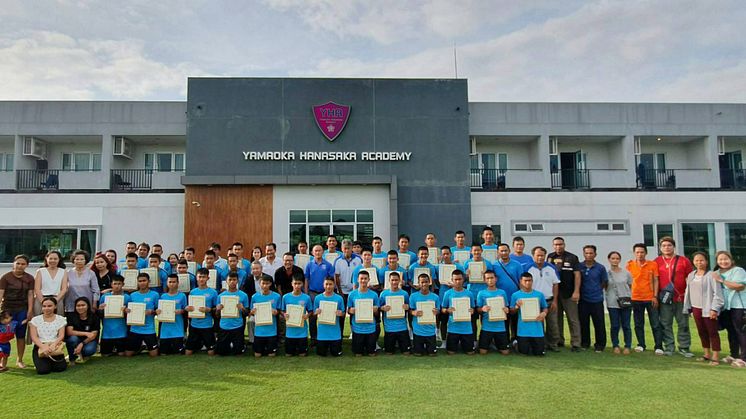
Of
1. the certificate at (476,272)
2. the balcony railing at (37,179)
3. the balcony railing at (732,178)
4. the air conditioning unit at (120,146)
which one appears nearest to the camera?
the certificate at (476,272)

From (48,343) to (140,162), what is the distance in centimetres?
1364

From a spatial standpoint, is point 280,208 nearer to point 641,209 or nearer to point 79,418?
point 79,418

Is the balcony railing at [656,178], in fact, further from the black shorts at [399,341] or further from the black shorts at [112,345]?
the black shorts at [112,345]

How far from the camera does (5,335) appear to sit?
626 centimetres

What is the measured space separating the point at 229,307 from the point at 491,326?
13.3 ft

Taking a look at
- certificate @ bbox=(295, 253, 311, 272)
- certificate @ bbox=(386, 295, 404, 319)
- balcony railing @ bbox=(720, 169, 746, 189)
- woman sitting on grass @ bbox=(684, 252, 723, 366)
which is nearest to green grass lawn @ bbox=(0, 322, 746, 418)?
woman sitting on grass @ bbox=(684, 252, 723, 366)

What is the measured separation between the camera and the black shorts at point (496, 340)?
703cm

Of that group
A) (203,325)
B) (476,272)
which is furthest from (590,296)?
(203,325)

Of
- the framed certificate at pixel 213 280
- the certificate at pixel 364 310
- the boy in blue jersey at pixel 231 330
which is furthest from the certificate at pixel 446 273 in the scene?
the framed certificate at pixel 213 280

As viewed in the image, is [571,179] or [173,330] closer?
[173,330]

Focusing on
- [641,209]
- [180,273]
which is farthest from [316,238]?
[641,209]

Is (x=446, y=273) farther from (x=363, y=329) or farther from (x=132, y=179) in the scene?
(x=132, y=179)

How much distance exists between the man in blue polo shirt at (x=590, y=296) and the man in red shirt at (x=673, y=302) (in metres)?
0.87

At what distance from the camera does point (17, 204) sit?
15.3m
